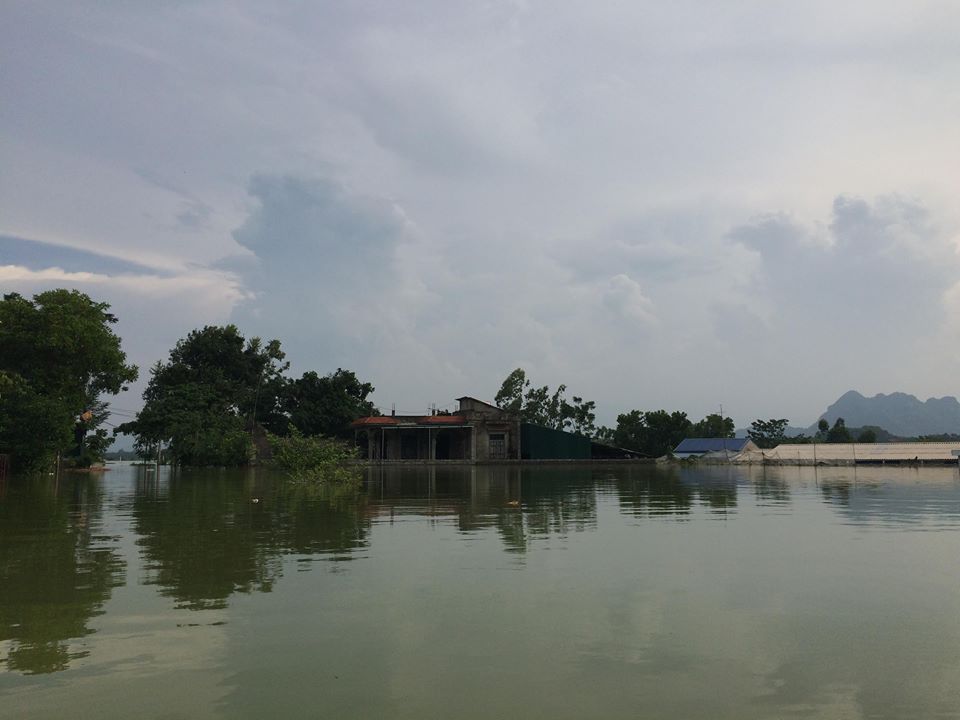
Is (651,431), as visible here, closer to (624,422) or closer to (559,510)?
(624,422)

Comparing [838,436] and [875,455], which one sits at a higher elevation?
[838,436]

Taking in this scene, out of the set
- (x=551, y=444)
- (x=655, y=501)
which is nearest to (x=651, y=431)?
(x=551, y=444)

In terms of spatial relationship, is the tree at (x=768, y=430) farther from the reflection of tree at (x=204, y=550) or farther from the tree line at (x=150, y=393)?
the reflection of tree at (x=204, y=550)

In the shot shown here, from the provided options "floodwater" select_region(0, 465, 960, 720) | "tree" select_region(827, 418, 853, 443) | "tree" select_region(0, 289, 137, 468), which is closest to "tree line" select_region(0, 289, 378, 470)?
"tree" select_region(0, 289, 137, 468)

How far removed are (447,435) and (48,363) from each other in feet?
119

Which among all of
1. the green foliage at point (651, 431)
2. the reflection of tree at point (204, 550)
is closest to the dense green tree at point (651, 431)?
the green foliage at point (651, 431)

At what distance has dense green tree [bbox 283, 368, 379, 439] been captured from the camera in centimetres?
6744

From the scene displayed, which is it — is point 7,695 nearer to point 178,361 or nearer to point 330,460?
point 330,460

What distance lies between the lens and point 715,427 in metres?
83.9

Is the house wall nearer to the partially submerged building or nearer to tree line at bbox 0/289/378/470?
the partially submerged building

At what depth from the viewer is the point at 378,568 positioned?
32.9ft

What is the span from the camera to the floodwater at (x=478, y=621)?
5082 millimetres

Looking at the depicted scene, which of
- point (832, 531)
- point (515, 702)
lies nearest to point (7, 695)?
point (515, 702)

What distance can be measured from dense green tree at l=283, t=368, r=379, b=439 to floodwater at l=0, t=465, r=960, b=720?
174 ft
